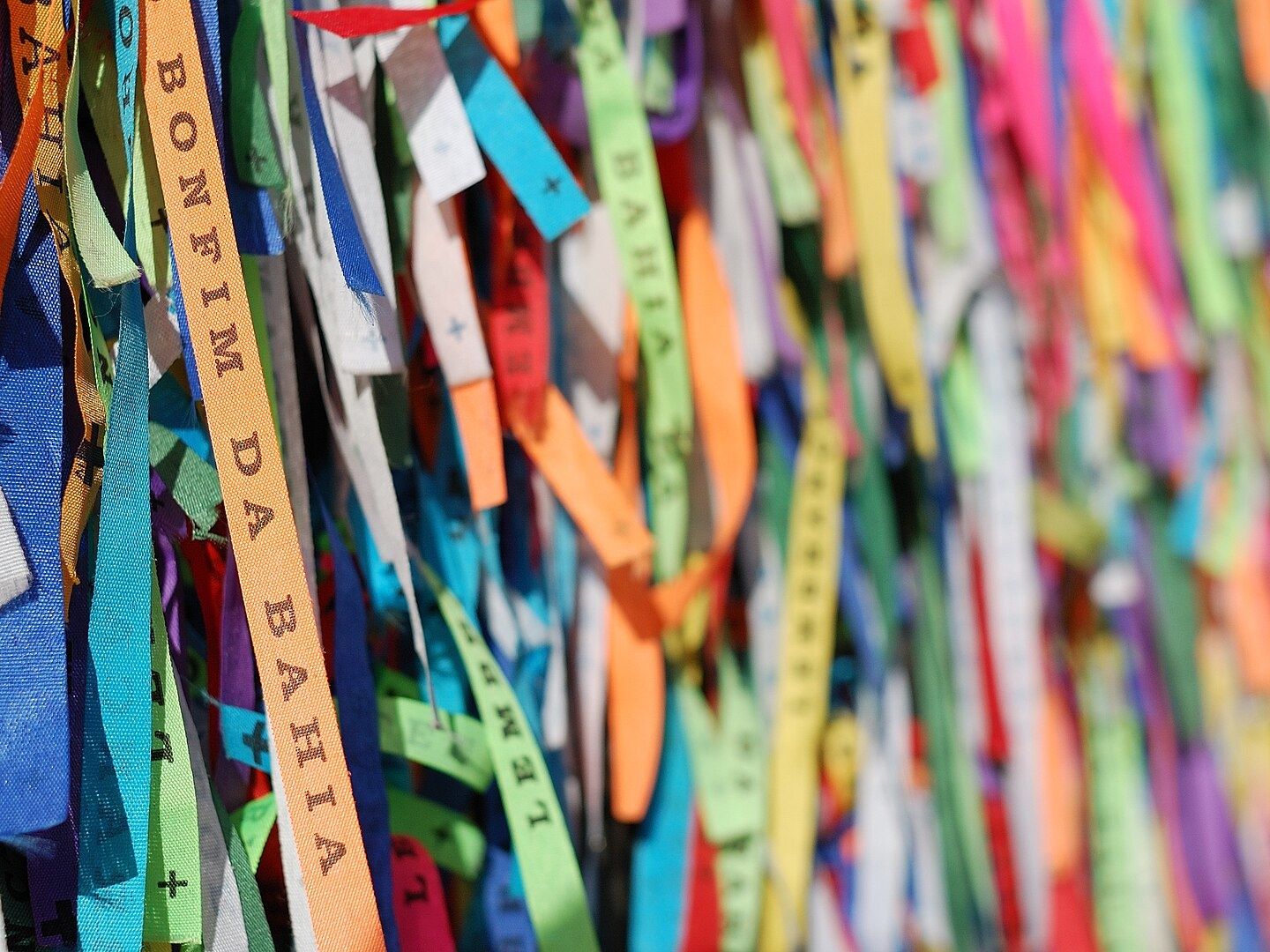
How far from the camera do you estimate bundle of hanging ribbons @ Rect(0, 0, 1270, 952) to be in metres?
0.36

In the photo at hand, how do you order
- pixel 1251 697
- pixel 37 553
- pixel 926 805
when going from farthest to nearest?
pixel 1251 697, pixel 926 805, pixel 37 553

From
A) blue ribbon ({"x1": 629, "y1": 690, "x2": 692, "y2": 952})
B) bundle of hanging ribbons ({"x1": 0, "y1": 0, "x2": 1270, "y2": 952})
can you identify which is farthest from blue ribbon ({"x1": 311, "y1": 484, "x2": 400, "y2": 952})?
blue ribbon ({"x1": 629, "y1": 690, "x2": 692, "y2": 952})

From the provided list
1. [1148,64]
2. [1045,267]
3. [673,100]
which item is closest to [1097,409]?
[1045,267]

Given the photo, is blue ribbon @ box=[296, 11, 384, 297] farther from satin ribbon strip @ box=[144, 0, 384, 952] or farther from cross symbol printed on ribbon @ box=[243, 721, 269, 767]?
cross symbol printed on ribbon @ box=[243, 721, 269, 767]

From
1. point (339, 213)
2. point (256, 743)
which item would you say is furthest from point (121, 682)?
point (339, 213)

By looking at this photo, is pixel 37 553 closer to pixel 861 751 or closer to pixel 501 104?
pixel 501 104

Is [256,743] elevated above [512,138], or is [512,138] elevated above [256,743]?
[512,138]

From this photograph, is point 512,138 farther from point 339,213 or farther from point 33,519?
point 33,519

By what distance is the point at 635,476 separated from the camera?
20.7 inches

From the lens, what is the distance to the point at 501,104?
45 centimetres

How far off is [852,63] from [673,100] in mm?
109

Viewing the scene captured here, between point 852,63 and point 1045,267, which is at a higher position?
point 852,63

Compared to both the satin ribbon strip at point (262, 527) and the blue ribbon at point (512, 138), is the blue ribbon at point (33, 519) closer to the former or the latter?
the satin ribbon strip at point (262, 527)

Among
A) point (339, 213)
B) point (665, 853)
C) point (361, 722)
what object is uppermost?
point (339, 213)
